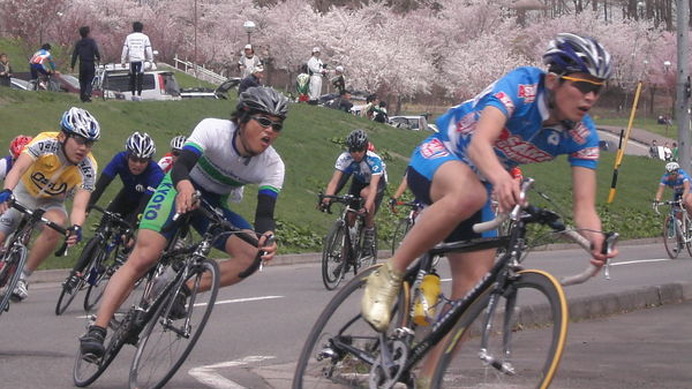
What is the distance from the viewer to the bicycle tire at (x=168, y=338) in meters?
7.12

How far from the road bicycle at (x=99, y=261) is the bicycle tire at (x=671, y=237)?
47.2ft

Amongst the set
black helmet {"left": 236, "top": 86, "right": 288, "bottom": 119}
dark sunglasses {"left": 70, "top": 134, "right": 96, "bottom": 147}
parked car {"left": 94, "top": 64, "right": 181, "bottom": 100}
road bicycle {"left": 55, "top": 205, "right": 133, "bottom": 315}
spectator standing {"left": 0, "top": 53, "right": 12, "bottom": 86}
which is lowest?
parked car {"left": 94, "top": 64, "right": 181, "bottom": 100}

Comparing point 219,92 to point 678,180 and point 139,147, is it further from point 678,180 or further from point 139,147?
point 139,147

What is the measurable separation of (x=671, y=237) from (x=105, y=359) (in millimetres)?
19230

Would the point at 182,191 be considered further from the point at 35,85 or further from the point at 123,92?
the point at 123,92

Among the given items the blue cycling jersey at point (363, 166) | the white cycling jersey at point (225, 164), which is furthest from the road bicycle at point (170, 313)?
the blue cycling jersey at point (363, 166)

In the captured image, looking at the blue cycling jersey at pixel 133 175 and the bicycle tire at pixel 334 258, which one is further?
the bicycle tire at pixel 334 258

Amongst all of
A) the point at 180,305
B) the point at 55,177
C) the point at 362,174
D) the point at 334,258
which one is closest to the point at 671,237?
the point at 362,174

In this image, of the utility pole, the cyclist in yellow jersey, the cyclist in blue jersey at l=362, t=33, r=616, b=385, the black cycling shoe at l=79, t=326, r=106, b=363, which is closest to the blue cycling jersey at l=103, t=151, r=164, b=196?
the cyclist in yellow jersey

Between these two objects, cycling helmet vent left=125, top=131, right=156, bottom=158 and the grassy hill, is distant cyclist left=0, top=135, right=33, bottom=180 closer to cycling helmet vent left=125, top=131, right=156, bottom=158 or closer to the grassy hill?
cycling helmet vent left=125, top=131, right=156, bottom=158

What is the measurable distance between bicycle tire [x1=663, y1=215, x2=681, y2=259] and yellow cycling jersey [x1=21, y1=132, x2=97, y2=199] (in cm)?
1621

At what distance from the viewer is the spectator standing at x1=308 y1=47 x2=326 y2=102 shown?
132ft

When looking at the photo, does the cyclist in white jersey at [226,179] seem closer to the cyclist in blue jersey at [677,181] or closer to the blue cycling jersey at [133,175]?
the blue cycling jersey at [133,175]

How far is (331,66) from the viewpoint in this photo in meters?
84.9
